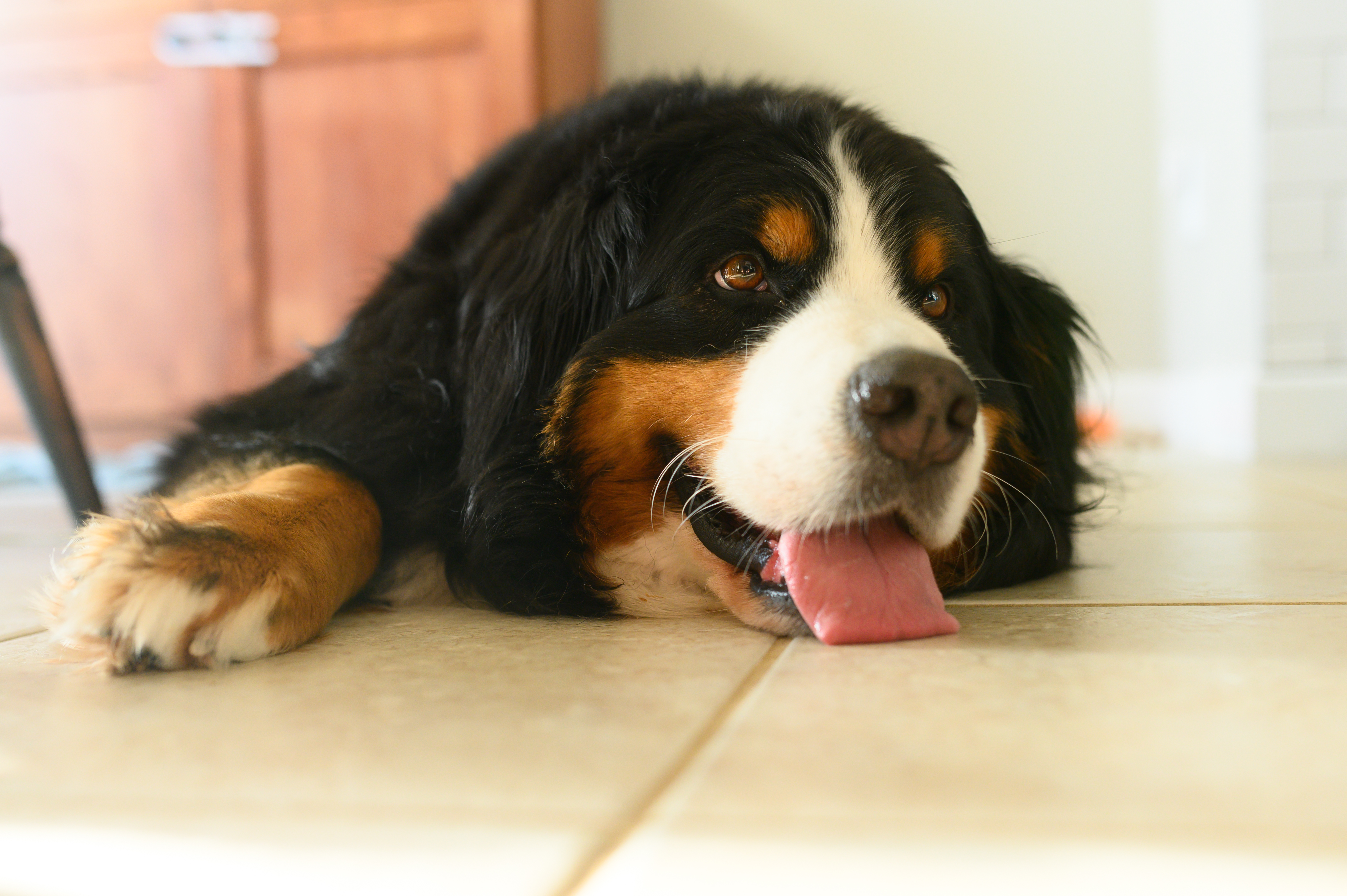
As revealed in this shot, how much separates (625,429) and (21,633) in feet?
2.53

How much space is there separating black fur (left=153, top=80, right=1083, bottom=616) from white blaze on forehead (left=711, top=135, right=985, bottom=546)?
0.08m

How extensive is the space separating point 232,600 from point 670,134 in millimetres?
849

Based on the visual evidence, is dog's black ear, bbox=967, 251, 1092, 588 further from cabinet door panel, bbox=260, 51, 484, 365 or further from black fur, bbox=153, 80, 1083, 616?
cabinet door panel, bbox=260, 51, 484, 365

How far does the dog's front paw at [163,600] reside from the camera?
101cm

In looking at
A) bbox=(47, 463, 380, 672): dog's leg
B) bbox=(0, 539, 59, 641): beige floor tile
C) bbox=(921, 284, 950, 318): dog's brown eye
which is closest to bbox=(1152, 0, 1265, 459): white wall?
bbox=(921, 284, 950, 318): dog's brown eye

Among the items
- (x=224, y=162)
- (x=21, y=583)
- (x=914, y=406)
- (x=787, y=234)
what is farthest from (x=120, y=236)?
(x=914, y=406)

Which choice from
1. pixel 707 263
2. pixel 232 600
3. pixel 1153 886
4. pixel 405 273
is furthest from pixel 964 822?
pixel 405 273

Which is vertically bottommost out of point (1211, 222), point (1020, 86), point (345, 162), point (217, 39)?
point (1211, 222)

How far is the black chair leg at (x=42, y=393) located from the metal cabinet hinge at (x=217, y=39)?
2782 millimetres

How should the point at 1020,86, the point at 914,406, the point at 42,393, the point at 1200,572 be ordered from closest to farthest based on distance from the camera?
the point at 914,406 → the point at 1200,572 → the point at 42,393 → the point at 1020,86

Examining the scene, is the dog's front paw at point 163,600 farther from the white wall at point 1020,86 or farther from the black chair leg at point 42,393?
the white wall at point 1020,86

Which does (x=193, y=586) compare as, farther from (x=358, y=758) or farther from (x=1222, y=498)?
(x=1222, y=498)

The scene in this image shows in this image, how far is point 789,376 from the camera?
47.2 inches

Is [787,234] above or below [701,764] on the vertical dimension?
above
